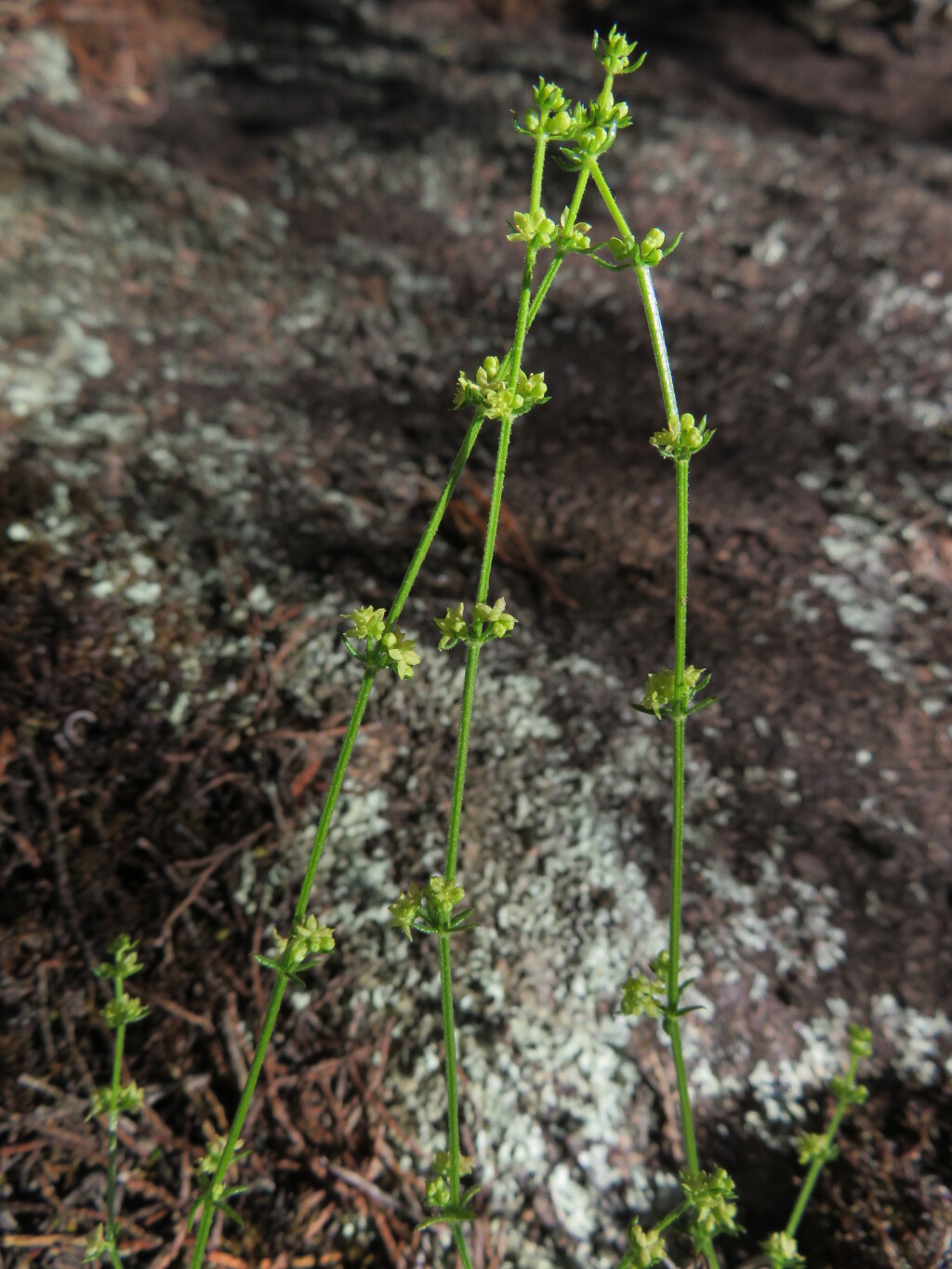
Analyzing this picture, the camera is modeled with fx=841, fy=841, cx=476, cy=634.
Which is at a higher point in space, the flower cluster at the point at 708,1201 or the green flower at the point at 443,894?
the green flower at the point at 443,894

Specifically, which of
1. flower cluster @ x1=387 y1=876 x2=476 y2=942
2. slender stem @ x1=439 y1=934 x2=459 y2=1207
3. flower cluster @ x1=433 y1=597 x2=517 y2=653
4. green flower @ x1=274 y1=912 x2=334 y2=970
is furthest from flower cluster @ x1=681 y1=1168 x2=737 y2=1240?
flower cluster @ x1=433 y1=597 x2=517 y2=653

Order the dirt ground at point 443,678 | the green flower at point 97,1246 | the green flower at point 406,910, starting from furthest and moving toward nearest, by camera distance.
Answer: the dirt ground at point 443,678 → the green flower at point 97,1246 → the green flower at point 406,910

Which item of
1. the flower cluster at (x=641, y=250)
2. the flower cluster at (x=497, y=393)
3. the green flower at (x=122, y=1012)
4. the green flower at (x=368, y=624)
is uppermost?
the flower cluster at (x=641, y=250)

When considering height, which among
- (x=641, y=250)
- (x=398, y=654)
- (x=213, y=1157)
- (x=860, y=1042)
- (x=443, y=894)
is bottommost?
(x=213, y=1157)

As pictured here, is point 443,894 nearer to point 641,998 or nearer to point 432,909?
point 432,909

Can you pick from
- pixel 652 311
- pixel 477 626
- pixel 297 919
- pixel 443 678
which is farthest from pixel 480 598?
pixel 443 678

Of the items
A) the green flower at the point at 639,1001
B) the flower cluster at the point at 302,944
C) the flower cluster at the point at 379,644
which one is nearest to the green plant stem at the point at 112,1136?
the flower cluster at the point at 302,944

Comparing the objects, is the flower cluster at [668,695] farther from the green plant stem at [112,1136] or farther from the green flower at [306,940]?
the green plant stem at [112,1136]
